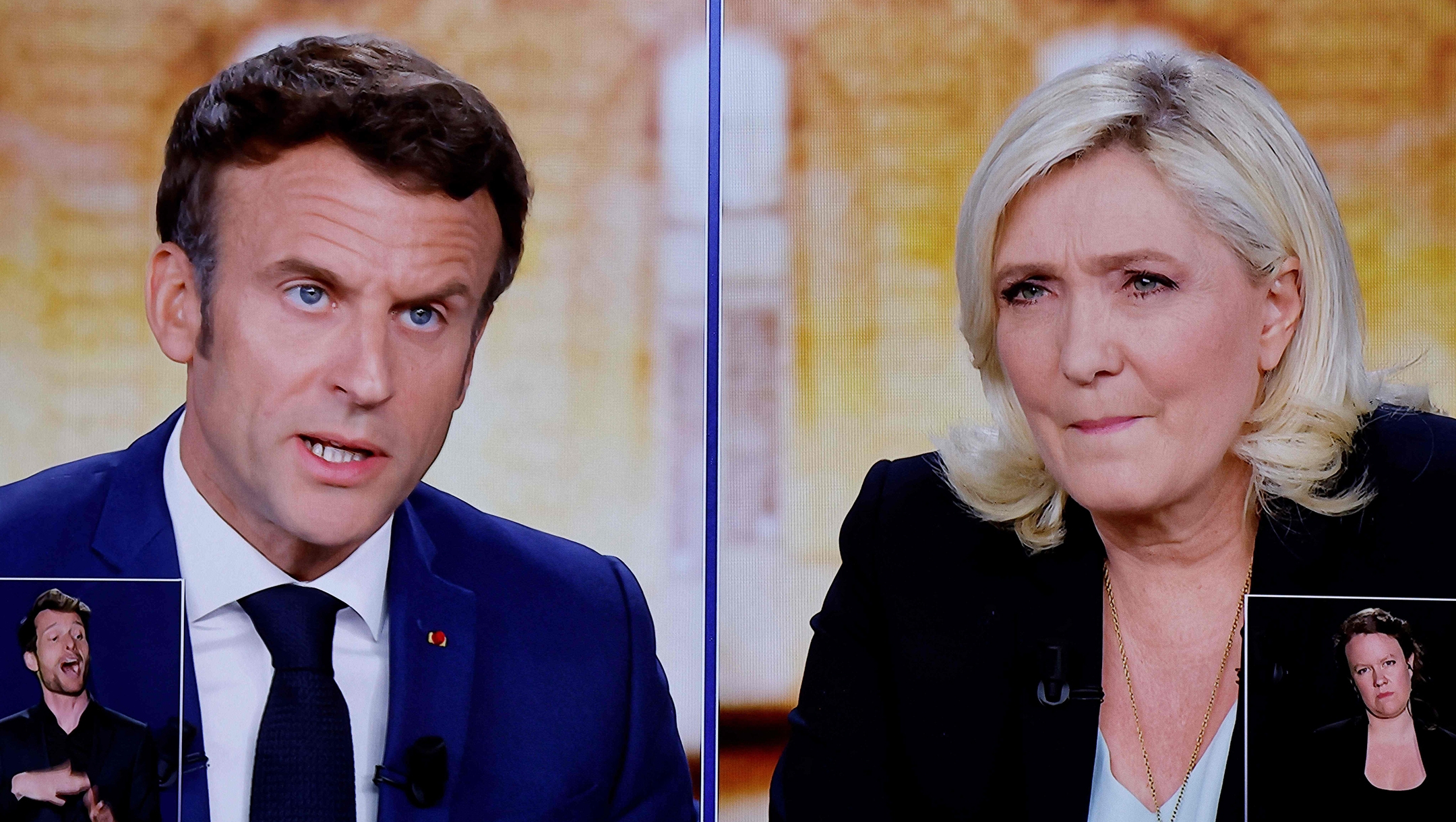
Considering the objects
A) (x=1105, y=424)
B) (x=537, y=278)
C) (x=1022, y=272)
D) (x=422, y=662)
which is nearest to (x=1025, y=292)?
(x=1022, y=272)

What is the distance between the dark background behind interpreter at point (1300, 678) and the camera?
2.25 m

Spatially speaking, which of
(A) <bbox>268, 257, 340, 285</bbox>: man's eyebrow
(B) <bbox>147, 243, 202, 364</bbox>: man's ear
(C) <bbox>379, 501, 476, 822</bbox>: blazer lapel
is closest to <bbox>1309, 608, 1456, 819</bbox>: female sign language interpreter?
(C) <bbox>379, 501, 476, 822</bbox>: blazer lapel

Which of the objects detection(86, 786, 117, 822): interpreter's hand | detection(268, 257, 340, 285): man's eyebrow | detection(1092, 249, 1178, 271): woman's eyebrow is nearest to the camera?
detection(1092, 249, 1178, 271): woman's eyebrow

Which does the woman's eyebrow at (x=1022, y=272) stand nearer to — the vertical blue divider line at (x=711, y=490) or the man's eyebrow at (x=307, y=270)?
the vertical blue divider line at (x=711, y=490)

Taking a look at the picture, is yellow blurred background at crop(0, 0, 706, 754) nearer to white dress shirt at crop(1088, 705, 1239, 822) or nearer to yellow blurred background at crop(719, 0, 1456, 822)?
yellow blurred background at crop(719, 0, 1456, 822)

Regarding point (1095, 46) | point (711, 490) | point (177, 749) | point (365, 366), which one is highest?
point (1095, 46)

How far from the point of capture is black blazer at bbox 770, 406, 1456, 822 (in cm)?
224

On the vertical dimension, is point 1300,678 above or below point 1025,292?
below

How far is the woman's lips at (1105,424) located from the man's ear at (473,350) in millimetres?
1069

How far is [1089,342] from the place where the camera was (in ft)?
7.15

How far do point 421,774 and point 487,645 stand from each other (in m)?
0.25

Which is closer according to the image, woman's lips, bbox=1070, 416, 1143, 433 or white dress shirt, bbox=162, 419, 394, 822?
woman's lips, bbox=1070, 416, 1143, 433

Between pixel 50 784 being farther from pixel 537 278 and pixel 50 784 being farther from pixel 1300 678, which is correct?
pixel 1300 678

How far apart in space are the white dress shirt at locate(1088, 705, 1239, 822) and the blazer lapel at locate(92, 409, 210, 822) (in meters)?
1.58
